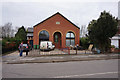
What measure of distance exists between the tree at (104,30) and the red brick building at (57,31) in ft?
44.2

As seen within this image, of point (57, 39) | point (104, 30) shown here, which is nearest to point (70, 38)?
point (57, 39)

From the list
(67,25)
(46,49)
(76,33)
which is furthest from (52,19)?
(46,49)

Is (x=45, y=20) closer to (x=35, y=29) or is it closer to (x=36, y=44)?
(x=35, y=29)

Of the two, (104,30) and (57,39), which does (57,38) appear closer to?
(57,39)

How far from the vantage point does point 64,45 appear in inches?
1255

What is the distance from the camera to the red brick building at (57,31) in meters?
30.8

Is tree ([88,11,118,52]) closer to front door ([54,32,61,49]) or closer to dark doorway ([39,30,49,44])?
dark doorway ([39,30,49,44])

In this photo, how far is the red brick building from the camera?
1212 inches

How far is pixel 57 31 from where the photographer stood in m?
31.7

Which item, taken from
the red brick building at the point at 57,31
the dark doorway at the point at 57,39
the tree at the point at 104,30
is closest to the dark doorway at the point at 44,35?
the red brick building at the point at 57,31

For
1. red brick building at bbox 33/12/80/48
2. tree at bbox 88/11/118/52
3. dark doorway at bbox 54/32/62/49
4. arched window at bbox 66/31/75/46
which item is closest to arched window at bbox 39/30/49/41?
red brick building at bbox 33/12/80/48

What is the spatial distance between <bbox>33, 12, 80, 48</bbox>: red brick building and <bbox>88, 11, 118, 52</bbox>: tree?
44.2 ft

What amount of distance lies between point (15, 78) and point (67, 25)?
2761 centimetres

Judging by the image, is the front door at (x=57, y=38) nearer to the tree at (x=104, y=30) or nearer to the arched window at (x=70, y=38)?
the arched window at (x=70, y=38)
